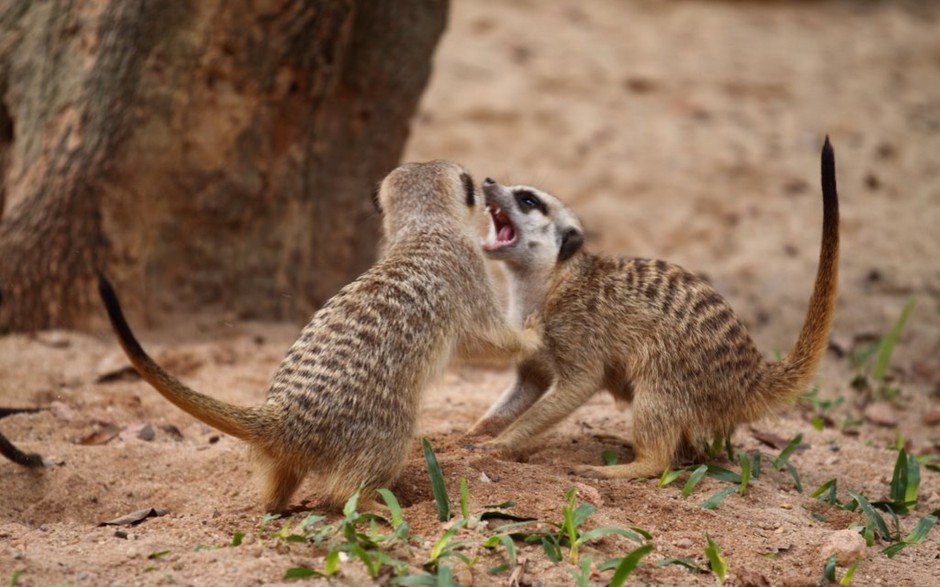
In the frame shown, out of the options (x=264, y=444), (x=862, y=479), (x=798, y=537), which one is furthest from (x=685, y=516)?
(x=264, y=444)

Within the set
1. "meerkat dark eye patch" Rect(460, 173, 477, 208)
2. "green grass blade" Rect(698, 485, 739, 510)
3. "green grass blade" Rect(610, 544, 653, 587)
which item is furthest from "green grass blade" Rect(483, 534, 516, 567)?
"meerkat dark eye patch" Rect(460, 173, 477, 208)

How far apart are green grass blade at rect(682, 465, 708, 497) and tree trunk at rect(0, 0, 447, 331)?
2539mm

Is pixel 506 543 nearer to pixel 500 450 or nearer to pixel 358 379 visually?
pixel 358 379

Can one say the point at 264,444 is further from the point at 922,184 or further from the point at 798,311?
the point at 922,184

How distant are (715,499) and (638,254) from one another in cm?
343

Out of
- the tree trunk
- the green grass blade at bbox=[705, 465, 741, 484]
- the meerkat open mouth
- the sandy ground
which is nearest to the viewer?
the sandy ground

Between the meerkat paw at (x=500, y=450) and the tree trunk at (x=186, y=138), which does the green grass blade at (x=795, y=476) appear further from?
the tree trunk at (x=186, y=138)

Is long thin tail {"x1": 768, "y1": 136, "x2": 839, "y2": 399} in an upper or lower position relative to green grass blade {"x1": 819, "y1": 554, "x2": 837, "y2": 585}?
upper

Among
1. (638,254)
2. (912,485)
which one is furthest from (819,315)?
(638,254)

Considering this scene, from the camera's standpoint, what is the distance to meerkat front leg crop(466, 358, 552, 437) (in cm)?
367

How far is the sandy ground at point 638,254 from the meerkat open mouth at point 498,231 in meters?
0.67

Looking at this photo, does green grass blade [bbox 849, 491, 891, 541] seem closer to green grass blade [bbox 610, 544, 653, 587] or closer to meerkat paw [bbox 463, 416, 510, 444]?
green grass blade [bbox 610, 544, 653, 587]

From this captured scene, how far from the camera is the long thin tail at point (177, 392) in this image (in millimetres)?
2465

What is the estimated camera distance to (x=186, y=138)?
186 inches
